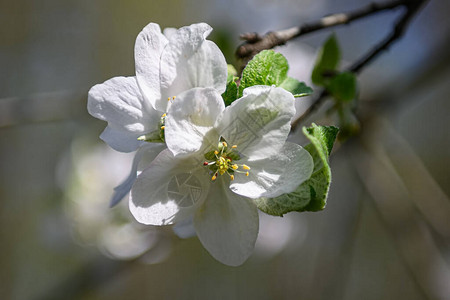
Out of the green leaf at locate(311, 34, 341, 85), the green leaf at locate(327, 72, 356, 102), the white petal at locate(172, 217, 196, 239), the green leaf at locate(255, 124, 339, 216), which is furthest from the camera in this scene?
the green leaf at locate(311, 34, 341, 85)

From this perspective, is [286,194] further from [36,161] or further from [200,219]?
[36,161]

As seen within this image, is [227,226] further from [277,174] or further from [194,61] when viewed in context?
[194,61]

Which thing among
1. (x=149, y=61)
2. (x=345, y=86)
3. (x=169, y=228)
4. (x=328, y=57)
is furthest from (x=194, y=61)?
(x=169, y=228)

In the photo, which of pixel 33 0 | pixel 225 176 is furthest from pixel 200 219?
pixel 33 0

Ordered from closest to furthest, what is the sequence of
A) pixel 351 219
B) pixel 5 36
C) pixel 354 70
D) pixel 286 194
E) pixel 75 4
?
1. pixel 286 194
2. pixel 354 70
3. pixel 351 219
4. pixel 5 36
5. pixel 75 4

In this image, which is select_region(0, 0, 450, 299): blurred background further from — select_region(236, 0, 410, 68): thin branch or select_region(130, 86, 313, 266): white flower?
select_region(130, 86, 313, 266): white flower

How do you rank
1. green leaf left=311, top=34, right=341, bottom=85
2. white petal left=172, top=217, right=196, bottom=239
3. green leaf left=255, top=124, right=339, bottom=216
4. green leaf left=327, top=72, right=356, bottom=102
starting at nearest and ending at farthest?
green leaf left=255, top=124, right=339, bottom=216
white petal left=172, top=217, right=196, bottom=239
green leaf left=327, top=72, right=356, bottom=102
green leaf left=311, top=34, right=341, bottom=85

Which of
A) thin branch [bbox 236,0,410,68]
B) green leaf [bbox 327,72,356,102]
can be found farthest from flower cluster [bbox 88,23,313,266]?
green leaf [bbox 327,72,356,102]
